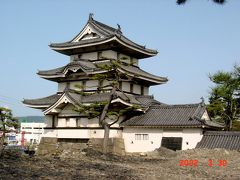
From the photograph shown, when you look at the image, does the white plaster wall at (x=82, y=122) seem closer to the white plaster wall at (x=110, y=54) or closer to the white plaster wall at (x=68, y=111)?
the white plaster wall at (x=68, y=111)

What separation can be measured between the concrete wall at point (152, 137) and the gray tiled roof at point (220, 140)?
56 cm

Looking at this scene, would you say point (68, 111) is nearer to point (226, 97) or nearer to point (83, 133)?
point (83, 133)

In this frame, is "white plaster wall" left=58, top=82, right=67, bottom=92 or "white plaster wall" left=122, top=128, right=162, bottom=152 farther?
"white plaster wall" left=58, top=82, right=67, bottom=92

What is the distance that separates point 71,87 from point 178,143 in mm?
11995

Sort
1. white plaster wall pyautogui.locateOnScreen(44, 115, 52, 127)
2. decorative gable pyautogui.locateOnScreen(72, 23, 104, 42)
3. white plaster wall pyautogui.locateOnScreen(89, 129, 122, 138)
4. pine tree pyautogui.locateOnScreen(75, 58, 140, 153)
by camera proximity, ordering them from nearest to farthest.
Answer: pine tree pyautogui.locateOnScreen(75, 58, 140, 153) < white plaster wall pyautogui.locateOnScreen(89, 129, 122, 138) < white plaster wall pyautogui.locateOnScreen(44, 115, 52, 127) < decorative gable pyautogui.locateOnScreen(72, 23, 104, 42)

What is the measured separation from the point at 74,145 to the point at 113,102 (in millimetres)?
5547

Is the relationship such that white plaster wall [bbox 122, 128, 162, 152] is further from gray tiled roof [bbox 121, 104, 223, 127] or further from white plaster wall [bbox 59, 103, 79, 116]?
white plaster wall [bbox 59, 103, 79, 116]

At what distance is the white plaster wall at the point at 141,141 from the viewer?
2791 cm

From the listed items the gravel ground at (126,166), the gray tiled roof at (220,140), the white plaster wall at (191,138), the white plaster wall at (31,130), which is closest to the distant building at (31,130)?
the white plaster wall at (31,130)

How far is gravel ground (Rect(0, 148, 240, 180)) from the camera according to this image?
41.5 ft

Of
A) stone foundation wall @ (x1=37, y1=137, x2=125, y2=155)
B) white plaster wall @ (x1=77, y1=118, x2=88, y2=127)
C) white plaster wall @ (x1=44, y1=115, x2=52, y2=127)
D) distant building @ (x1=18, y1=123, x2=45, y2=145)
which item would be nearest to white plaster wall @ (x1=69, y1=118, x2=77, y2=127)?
white plaster wall @ (x1=77, y1=118, x2=88, y2=127)

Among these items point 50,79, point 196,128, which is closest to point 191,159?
point 196,128

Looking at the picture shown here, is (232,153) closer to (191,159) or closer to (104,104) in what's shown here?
(191,159)

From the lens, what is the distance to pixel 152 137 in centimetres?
2819
